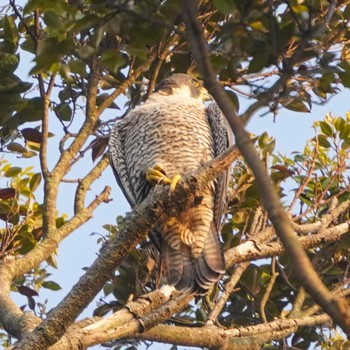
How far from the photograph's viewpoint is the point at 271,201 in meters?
1.73

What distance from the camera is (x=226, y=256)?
445cm

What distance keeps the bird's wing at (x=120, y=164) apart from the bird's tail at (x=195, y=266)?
0.69 metres

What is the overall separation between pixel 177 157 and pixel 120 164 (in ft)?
1.27

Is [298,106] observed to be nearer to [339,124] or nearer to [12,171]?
[339,124]

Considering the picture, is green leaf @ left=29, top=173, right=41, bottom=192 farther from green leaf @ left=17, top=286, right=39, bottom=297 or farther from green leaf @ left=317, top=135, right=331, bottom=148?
green leaf @ left=317, top=135, right=331, bottom=148

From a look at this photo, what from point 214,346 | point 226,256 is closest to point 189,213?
point 226,256

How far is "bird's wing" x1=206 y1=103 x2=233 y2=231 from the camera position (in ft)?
16.9

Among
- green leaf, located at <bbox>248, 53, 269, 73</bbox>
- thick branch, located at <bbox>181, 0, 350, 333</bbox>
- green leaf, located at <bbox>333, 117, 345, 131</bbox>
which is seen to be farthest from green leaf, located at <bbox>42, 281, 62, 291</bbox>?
thick branch, located at <bbox>181, 0, 350, 333</bbox>

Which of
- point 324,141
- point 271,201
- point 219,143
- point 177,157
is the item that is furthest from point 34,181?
point 271,201

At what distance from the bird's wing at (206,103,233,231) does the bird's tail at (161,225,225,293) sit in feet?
0.55

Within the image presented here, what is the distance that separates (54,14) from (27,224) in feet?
8.36

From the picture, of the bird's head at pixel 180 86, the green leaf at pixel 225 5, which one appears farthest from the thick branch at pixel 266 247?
the green leaf at pixel 225 5

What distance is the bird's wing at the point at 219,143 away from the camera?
16.9 feet

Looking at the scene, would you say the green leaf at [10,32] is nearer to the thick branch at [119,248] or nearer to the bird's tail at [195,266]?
the bird's tail at [195,266]
